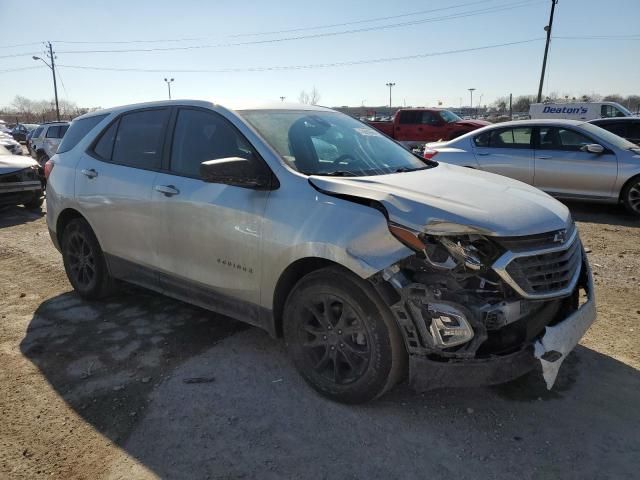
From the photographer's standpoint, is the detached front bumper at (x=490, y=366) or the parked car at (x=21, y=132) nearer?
the detached front bumper at (x=490, y=366)

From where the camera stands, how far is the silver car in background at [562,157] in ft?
26.6

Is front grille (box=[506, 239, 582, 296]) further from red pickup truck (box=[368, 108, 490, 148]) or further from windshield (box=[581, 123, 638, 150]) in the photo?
red pickup truck (box=[368, 108, 490, 148])

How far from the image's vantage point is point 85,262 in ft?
15.7

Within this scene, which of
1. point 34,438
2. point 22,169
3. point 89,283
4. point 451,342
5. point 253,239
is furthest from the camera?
point 22,169

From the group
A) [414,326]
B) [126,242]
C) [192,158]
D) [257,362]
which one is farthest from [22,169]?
[414,326]

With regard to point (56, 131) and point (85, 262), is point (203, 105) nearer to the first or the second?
point (85, 262)

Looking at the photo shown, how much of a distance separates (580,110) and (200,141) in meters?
22.0

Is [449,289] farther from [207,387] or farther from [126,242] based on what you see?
[126,242]

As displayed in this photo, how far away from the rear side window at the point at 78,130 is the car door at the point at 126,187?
0.25m

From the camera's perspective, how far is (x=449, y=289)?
262 centimetres

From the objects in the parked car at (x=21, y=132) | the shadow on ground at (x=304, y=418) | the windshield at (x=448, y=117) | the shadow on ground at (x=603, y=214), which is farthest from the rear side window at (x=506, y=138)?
the parked car at (x=21, y=132)

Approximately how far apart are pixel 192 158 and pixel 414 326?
2.11m

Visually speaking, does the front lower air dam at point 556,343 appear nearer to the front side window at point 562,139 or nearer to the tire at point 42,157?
the front side window at point 562,139

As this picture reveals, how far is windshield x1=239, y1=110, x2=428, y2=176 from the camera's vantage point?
3.43 meters
